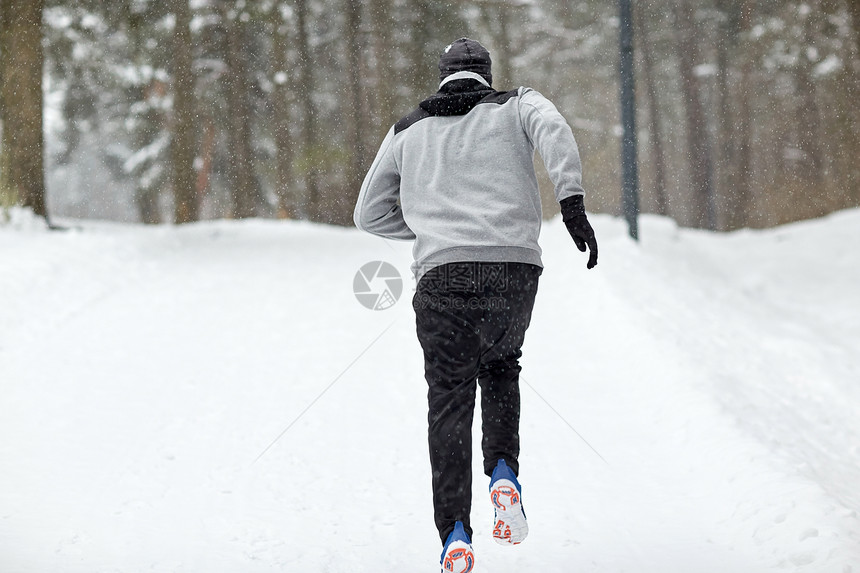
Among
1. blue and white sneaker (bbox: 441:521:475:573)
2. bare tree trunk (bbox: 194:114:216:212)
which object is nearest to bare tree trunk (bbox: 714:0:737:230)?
bare tree trunk (bbox: 194:114:216:212)

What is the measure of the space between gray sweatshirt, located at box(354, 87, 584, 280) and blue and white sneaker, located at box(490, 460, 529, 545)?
878 millimetres

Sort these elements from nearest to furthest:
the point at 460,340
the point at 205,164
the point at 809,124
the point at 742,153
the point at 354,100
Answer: the point at 460,340 < the point at 354,100 < the point at 205,164 < the point at 742,153 < the point at 809,124

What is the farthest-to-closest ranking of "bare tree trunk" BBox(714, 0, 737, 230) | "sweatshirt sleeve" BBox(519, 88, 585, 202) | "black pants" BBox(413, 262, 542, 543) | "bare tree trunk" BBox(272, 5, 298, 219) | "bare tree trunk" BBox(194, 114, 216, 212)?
"bare tree trunk" BBox(194, 114, 216, 212), "bare tree trunk" BBox(714, 0, 737, 230), "bare tree trunk" BBox(272, 5, 298, 219), "black pants" BBox(413, 262, 542, 543), "sweatshirt sleeve" BBox(519, 88, 585, 202)

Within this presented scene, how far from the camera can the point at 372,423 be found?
5.20 metres

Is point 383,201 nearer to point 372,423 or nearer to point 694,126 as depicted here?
point 372,423

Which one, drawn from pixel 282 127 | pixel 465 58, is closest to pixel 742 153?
pixel 282 127

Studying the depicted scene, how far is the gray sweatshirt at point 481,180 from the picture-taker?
2824 millimetres

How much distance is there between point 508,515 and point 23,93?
440 inches

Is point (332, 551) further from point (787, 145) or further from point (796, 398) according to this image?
point (787, 145)

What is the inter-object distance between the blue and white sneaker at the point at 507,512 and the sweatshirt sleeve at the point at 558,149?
1135mm

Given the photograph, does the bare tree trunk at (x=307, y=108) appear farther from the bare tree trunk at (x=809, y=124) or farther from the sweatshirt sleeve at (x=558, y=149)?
the sweatshirt sleeve at (x=558, y=149)

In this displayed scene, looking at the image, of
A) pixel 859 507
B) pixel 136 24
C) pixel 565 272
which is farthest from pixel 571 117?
pixel 859 507

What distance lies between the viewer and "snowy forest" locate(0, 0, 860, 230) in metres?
17.0

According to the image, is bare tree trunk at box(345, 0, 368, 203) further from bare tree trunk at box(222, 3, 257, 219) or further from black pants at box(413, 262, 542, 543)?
black pants at box(413, 262, 542, 543)
